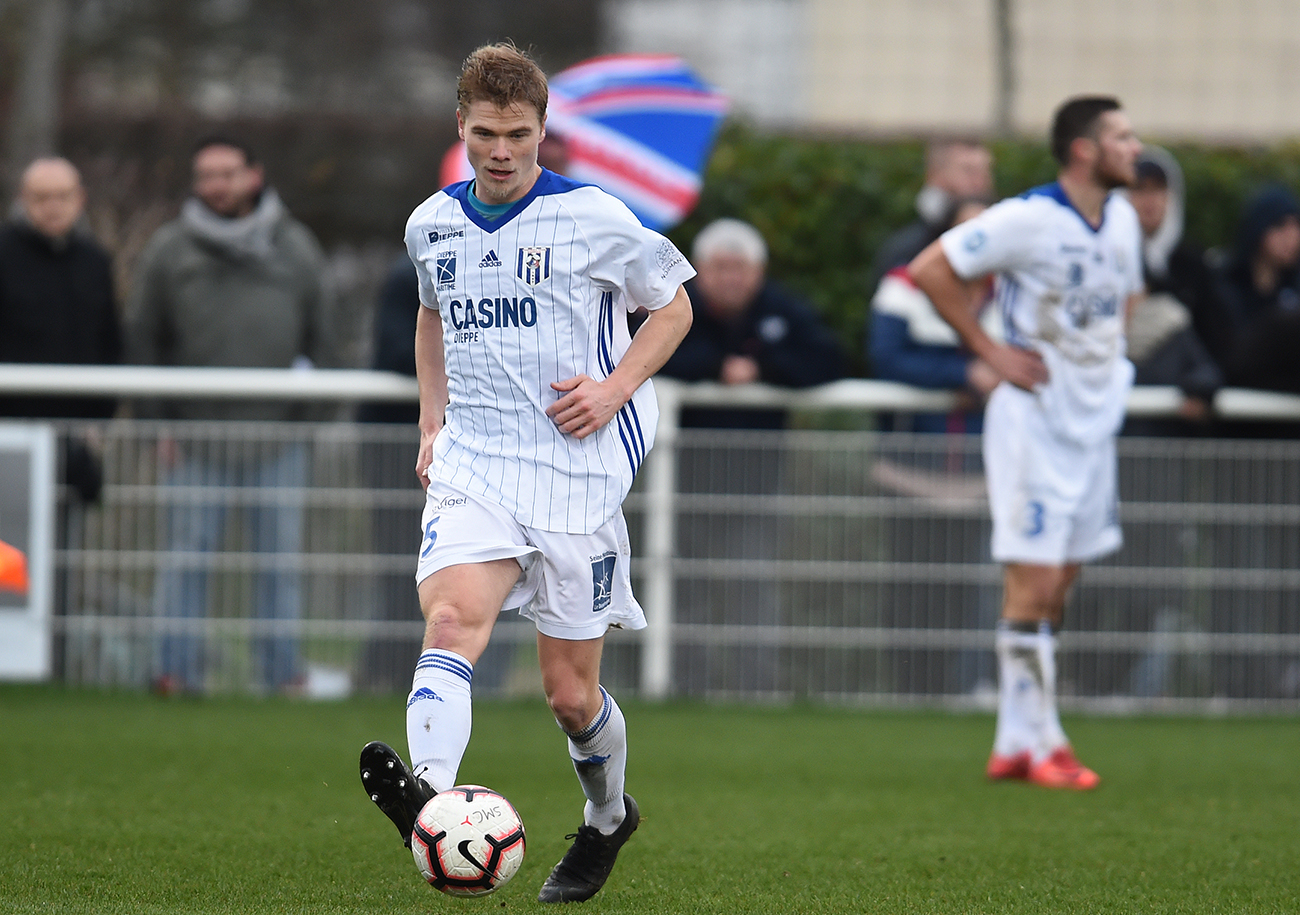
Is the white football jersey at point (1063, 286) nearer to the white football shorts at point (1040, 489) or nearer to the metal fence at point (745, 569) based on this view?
the white football shorts at point (1040, 489)

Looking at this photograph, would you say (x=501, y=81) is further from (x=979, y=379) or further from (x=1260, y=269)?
(x=1260, y=269)

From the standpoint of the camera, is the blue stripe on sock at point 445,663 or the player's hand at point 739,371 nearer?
the blue stripe on sock at point 445,663

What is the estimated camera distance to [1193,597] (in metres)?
9.88

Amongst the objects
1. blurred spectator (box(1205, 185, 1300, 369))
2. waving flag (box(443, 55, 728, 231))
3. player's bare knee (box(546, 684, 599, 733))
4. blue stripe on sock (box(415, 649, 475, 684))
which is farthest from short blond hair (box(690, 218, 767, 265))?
blue stripe on sock (box(415, 649, 475, 684))

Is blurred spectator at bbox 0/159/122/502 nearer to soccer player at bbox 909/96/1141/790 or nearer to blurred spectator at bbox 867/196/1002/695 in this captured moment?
blurred spectator at bbox 867/196/1002/695

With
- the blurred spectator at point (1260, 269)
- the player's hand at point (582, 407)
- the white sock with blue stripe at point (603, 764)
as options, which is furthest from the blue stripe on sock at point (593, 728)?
the blurred spectator at point (1260, 269)

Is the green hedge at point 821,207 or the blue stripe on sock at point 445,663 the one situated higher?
the green hedge at point 821,207

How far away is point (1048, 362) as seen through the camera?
7.48 m

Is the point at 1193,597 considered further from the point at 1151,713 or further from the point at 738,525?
the point at 738,525

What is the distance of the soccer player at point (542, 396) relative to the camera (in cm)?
474

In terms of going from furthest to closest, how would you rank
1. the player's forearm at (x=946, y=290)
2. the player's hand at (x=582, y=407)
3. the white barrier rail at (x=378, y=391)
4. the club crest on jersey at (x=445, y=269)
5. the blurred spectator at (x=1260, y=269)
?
the blurred spectator at (x=1260, y=269)
the white barrier rail at (x=378, y=391)
the player's forearm at (x=946, y=290)
the club crest on jersey at (x=445, y=269)
the player's hand at (x=582, y=407)

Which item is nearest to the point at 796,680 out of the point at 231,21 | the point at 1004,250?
the point at 1004,250

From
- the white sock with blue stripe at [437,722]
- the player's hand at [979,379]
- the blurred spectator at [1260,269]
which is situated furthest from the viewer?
the blurred spectator at [1260,269]

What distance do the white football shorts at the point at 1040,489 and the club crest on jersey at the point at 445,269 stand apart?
10.6 feet
